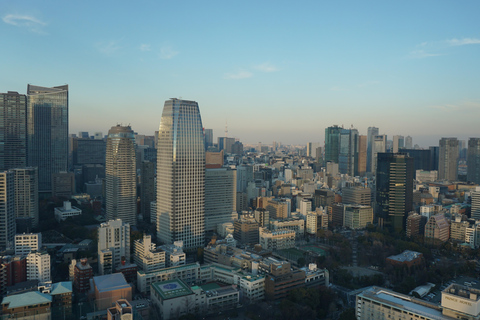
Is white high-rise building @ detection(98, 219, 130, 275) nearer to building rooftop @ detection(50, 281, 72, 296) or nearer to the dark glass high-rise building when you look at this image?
building rooftop @ detection(50, 281, 72, 296)

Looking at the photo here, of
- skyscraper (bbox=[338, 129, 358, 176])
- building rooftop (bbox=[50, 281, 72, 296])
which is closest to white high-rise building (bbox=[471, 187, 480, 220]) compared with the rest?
building rooftop (bbox=[50, 281, 72, 296])

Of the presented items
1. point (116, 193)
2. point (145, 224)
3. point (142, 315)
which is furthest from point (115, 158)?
point (142, 315)

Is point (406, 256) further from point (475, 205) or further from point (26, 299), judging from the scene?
point (26, 299)

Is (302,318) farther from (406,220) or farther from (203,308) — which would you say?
(406,220)

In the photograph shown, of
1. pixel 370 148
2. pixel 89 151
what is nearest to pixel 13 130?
pixel 89 151

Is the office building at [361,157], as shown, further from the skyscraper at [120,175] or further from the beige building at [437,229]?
the skyscraper at [120,175]
